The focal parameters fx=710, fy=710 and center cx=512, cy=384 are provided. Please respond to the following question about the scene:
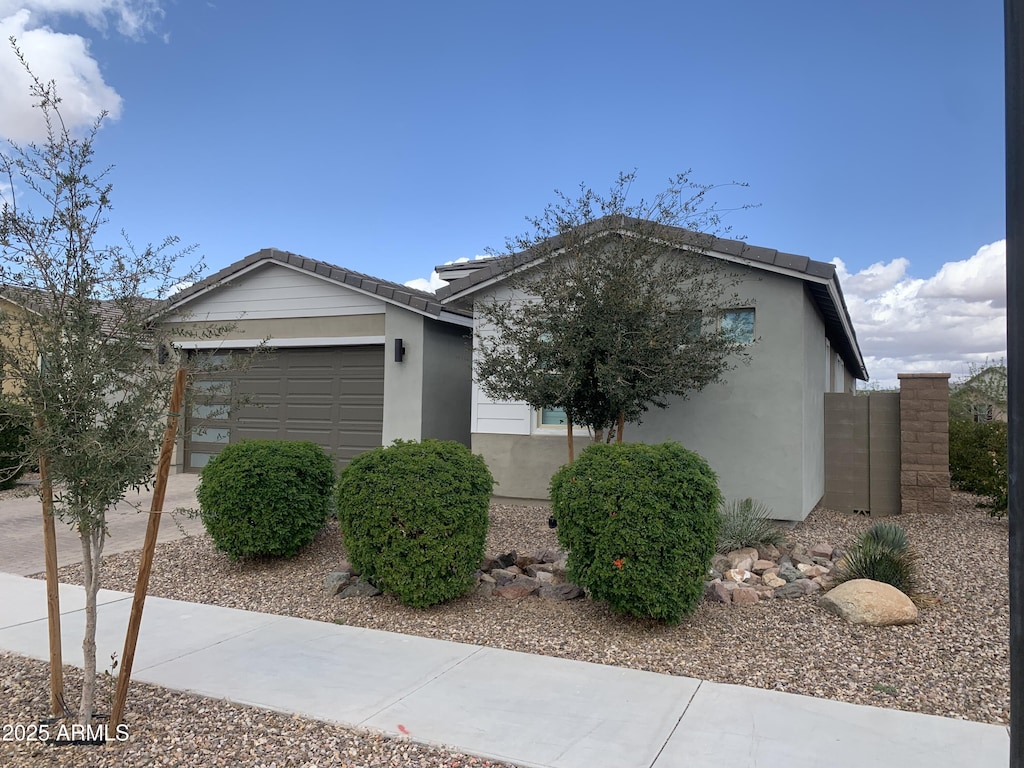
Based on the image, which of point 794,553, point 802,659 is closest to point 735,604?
point 802,659

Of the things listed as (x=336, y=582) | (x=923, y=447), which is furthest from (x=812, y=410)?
(x=336, y=582)

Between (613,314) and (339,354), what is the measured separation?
20.8ft

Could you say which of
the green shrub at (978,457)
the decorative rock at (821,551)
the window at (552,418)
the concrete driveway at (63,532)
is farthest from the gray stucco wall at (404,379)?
the green shrub at (978,457)

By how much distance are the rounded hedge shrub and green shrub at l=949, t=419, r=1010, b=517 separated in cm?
1026

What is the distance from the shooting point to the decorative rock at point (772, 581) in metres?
6.86

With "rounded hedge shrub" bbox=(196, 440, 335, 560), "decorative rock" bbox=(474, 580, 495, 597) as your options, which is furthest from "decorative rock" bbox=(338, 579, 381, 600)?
"rounded hedge shrub" bbox=(196, 440, 335, 560)

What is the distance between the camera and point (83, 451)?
3.53m

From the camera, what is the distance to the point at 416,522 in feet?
19.1

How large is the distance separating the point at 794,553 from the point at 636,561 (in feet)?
11.4

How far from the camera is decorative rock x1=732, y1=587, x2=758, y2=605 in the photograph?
6383mm

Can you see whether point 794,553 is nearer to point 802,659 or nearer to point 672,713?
point 802,659

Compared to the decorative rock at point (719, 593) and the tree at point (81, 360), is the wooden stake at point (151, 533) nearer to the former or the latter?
the tree at point (81, 360)

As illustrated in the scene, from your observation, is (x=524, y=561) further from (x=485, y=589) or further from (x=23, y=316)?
(x=23, y=316)

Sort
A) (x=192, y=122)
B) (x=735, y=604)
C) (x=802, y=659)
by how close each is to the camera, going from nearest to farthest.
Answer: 1. (x=802, y=659)
2. (x=735, y=604)
3. (x=192, y=122)
